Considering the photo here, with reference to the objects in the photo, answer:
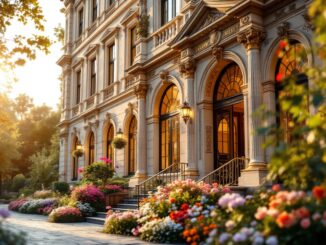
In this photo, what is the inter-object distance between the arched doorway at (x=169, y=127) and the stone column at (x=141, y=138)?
77cm

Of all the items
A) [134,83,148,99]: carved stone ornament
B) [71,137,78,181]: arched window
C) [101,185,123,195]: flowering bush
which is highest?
[134,83,148,99]: carved stone ornament

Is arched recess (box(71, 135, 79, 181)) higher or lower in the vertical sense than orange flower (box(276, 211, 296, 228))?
higher

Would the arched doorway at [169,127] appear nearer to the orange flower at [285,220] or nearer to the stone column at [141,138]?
the stone column at [141,138]

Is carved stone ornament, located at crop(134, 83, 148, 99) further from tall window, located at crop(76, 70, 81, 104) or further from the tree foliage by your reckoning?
the tree foliage

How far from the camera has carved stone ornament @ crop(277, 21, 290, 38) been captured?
1078 centimetres

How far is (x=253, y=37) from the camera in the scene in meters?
11.4

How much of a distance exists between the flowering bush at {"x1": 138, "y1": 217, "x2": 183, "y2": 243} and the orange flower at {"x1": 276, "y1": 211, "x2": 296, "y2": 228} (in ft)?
15.5

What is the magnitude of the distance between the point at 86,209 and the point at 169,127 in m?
4.43

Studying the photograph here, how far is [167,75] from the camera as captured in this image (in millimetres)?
15984

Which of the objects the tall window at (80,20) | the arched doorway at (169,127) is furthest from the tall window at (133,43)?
the tall window at (80,20)

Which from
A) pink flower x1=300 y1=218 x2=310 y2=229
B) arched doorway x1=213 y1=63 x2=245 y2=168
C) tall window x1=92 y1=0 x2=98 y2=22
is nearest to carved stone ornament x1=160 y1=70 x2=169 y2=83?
arched doorway x1=213 y1=63 x2=245 y2=168

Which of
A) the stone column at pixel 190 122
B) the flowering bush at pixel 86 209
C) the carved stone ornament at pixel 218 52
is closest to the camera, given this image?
the carved stone ornament at pixel 218 52

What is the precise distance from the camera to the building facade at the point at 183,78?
11.3 meters

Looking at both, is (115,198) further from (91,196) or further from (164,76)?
(164,76)
